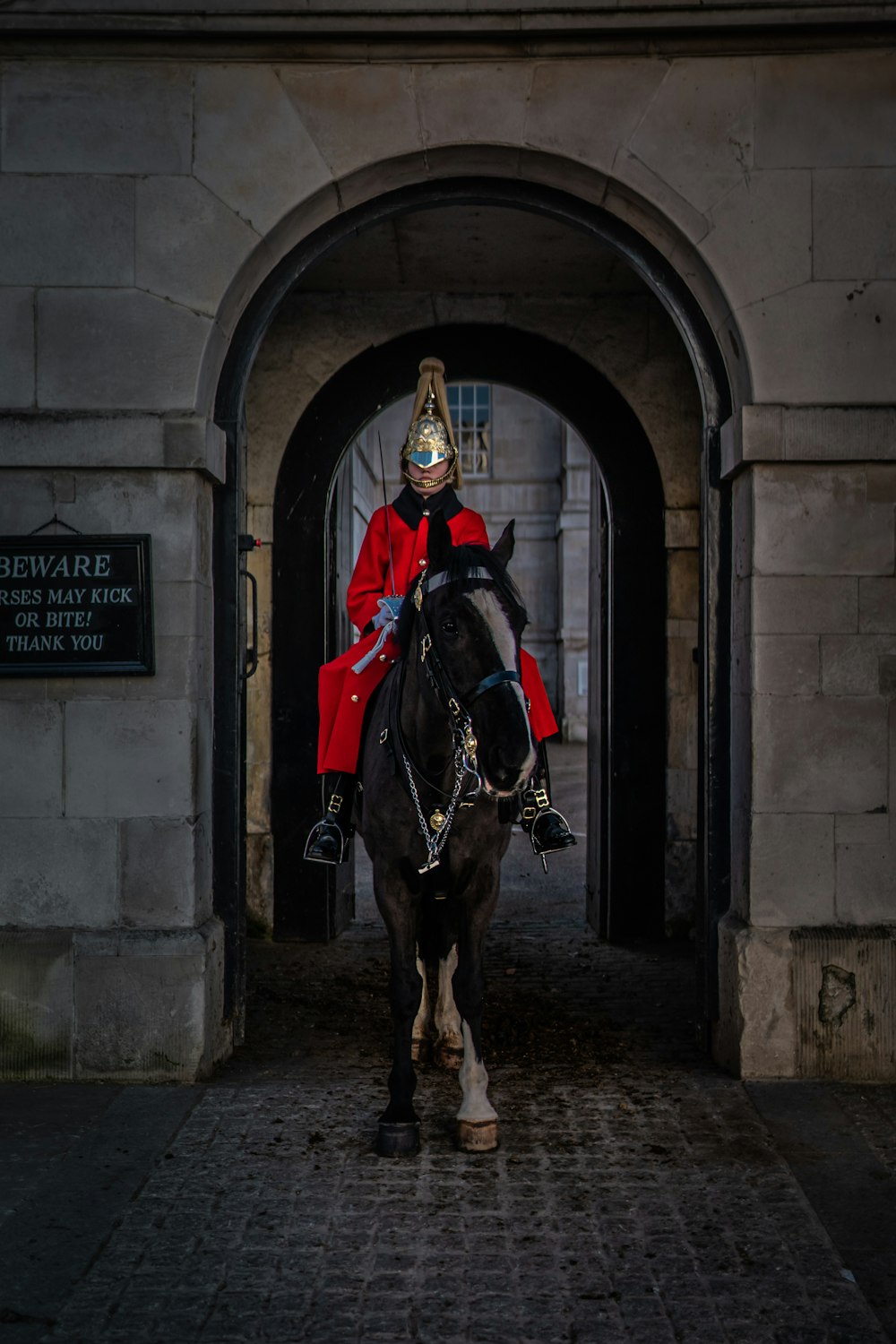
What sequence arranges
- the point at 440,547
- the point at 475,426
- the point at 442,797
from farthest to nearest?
the point at 475,426 < the point at 442,797 < the point at 440,547

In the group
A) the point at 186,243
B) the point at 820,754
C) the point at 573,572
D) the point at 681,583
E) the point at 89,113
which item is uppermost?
the point at 89,113

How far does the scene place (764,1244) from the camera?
3898 mm

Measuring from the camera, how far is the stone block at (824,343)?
5.62 m

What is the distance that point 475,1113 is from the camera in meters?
4.77

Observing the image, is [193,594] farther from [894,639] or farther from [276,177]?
[894,639]

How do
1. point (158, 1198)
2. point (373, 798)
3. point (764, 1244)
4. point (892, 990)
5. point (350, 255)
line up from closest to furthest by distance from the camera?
point (764, 1244), point (158, 1198), point (373, 798), point (892, 990), point (350, 255)

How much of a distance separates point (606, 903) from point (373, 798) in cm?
426

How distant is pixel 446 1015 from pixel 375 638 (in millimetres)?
1801

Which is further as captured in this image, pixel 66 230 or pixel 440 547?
pixel 66 230

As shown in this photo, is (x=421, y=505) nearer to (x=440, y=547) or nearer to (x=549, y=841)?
(x=440, y=547)

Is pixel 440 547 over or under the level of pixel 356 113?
under

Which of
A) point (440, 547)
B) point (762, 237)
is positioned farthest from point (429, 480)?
point (762, 237)

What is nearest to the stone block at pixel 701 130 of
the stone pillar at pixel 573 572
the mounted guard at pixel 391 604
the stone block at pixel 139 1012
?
the mounted guard at pixel 391 604

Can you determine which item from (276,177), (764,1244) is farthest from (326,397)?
(764,1244)
